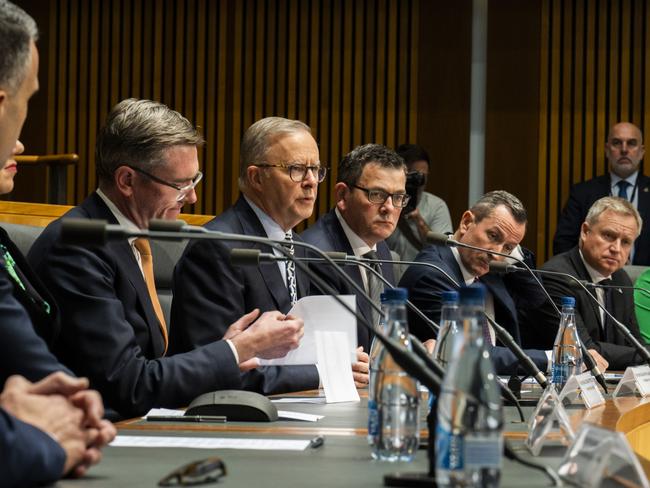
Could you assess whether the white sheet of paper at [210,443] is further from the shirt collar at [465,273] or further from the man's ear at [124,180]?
the shirt collar at [465,273]

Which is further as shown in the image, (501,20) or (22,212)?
(501,20)

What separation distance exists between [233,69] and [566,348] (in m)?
5.37

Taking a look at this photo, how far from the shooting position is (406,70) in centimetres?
813

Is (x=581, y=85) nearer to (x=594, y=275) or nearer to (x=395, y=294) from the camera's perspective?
(x=594, y=275)

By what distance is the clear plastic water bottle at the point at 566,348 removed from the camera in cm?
330

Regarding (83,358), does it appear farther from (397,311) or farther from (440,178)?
(440,178)

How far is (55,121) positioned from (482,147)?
10.9ft

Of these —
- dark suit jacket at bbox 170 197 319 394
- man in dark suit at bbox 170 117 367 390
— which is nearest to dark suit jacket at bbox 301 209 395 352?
man in dark suit at bbox 170 117 367 390

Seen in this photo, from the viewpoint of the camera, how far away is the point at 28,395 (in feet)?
5.33

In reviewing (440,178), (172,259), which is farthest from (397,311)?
(440,178)

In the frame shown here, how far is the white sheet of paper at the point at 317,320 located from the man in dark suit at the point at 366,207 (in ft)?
4.03

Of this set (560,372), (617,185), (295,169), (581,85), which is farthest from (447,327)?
(581,85)

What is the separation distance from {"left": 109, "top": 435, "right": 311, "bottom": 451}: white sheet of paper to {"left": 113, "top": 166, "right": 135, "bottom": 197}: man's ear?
1.12 metres

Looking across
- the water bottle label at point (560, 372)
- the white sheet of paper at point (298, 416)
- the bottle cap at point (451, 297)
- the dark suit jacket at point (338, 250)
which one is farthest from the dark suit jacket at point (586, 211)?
the bottle cap at point (451, 297)
